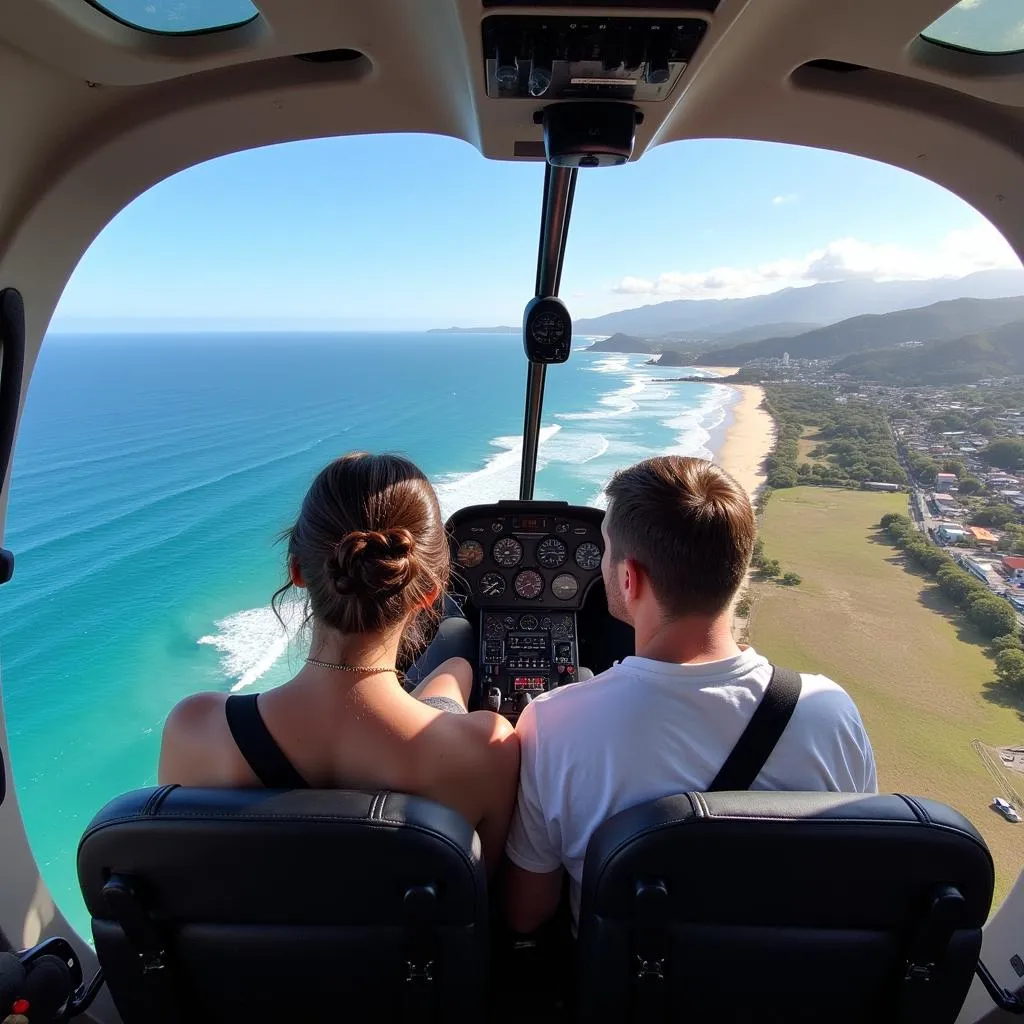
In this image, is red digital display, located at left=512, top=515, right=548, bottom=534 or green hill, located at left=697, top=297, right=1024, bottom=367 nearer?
green hill, located at left=697, top=297, right=1024, bottom=367

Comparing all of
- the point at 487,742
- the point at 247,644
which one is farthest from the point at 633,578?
the point at 247,644

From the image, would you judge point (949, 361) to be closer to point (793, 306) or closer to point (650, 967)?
point (793, 306)

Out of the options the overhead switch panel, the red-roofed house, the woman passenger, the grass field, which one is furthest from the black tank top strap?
the red-roofed house

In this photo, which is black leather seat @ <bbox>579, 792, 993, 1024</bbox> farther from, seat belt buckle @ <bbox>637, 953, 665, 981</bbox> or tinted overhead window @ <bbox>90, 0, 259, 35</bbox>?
tinted overhead window @ <bbox>90, 0, 259, 35</bbox>

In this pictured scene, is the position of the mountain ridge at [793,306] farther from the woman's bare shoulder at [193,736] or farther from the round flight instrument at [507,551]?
the woman's bare shoulder at [193,736]

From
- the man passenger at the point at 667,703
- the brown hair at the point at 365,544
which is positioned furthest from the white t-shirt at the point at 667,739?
the brown hair at the point at 365,544

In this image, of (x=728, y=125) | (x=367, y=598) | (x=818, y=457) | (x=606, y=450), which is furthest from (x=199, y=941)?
(x=606, y=450)
